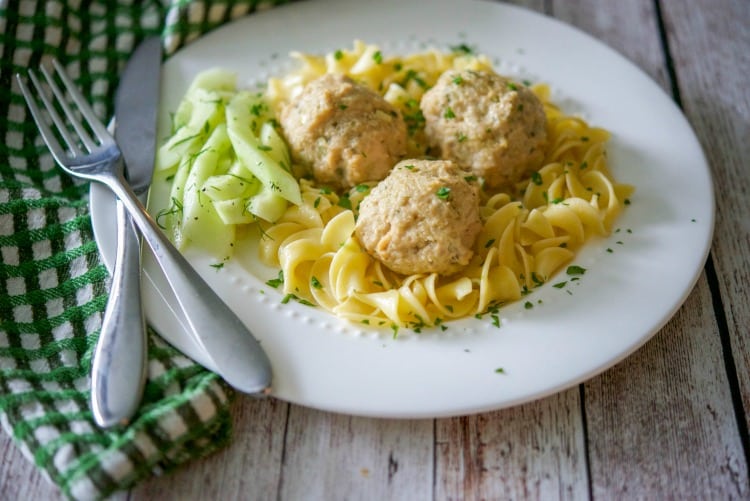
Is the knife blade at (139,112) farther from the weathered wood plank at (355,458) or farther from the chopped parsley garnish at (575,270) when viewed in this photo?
the chopped parsley garnish at (575,270)

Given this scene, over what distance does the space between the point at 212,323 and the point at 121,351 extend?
45 centimetres

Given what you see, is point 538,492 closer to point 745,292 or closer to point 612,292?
point 612,292

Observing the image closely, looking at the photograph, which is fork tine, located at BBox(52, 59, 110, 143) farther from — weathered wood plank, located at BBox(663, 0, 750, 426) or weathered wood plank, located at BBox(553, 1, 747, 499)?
weathered wood plank, located at BBox(663, 0, 750, 426)

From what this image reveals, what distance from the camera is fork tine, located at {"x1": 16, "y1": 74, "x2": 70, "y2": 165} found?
503cm

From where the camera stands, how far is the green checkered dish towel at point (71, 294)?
3.76 meters

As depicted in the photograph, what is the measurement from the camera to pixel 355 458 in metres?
3.99

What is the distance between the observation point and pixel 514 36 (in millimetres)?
6070

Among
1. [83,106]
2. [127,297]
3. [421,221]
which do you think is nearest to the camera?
[127,297]

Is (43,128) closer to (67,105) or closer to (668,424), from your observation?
(67,105)

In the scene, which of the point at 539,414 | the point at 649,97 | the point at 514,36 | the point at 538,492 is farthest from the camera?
the point at 514,36

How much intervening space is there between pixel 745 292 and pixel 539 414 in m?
1.65

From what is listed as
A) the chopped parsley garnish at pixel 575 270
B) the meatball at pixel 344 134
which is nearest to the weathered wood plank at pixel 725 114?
the chopped parsley garnish at pixel 575 270

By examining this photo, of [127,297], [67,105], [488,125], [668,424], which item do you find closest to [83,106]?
[67,105]

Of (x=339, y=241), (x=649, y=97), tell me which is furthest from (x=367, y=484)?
(x=649, y=97)
